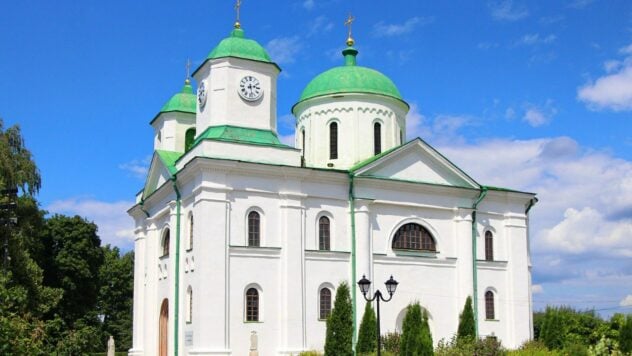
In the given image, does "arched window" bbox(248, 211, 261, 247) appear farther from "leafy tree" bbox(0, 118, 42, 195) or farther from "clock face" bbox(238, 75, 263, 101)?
"leafy tree" bbox(0, 118, 42, 195)

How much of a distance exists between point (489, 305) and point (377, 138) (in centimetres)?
870

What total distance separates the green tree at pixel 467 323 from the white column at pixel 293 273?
6.18 m

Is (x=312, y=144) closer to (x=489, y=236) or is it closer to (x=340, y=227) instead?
(x=340, y=227)

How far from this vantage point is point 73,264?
43.0 metres

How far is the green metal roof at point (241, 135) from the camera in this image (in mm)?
28309

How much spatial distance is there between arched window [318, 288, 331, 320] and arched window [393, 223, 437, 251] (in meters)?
3.69

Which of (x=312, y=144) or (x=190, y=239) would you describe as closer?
(x=190, y=239)

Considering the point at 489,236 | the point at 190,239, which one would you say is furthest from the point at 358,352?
the point at 489,236

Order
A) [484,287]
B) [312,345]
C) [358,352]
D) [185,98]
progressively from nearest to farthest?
[358,352], [312,345], [484,287], [185,98]

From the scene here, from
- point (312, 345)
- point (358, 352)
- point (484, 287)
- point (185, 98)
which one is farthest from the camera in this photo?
point (185, 98)

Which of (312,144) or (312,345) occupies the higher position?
(312,144)

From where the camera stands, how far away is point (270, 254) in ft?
91.5

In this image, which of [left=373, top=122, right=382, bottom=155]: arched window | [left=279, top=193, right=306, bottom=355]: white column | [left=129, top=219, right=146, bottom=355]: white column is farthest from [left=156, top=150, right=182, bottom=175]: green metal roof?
[left=373, top=122, right=382, bottom=155]: arched window

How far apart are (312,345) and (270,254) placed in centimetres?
371
